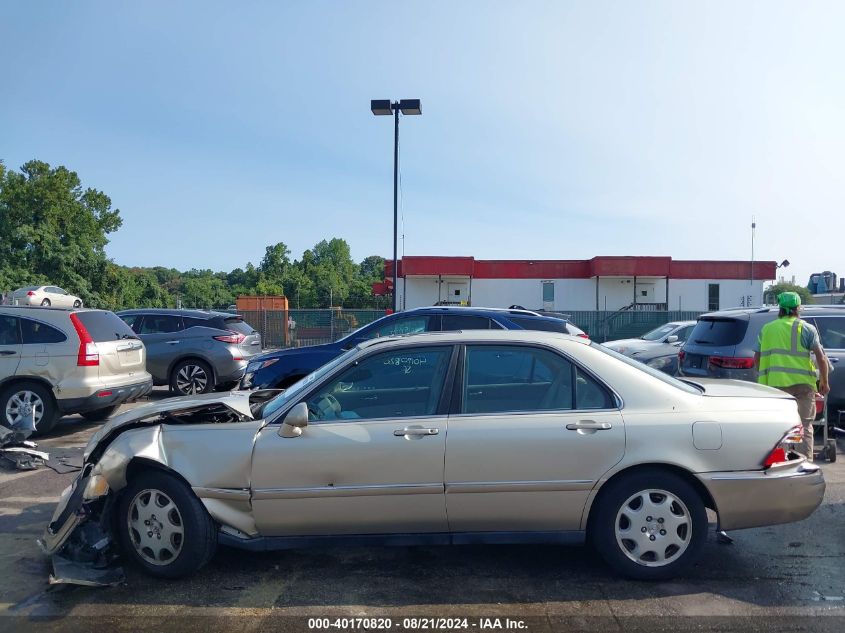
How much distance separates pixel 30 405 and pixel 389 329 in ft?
15.0

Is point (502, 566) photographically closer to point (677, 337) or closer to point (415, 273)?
point (677, 337)

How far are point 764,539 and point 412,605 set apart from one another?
2.83 meters

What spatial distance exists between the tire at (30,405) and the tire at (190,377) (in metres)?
3.84

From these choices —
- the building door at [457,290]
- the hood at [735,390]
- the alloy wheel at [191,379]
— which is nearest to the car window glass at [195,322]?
the alloy wheel at [191,379]

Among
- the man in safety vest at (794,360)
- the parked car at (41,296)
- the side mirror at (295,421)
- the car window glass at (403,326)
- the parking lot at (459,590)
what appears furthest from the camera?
the parked car at (41,296)

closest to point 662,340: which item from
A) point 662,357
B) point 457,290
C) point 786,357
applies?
point 662,357

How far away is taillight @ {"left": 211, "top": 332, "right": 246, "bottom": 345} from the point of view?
→ 12.5m

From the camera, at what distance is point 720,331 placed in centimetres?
874

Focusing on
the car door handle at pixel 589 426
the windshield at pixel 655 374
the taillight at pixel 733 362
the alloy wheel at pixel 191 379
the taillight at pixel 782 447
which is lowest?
the alloy wheel at pixel 191 379

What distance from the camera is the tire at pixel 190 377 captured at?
12.4 metres

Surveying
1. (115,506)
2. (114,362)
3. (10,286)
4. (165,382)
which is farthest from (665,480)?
(10,286)

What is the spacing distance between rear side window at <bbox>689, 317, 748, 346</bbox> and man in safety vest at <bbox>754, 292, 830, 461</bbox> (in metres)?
2.05

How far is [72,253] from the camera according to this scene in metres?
44.8

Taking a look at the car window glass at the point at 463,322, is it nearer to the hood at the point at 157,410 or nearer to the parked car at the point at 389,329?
the parked car at the point at 389,329
